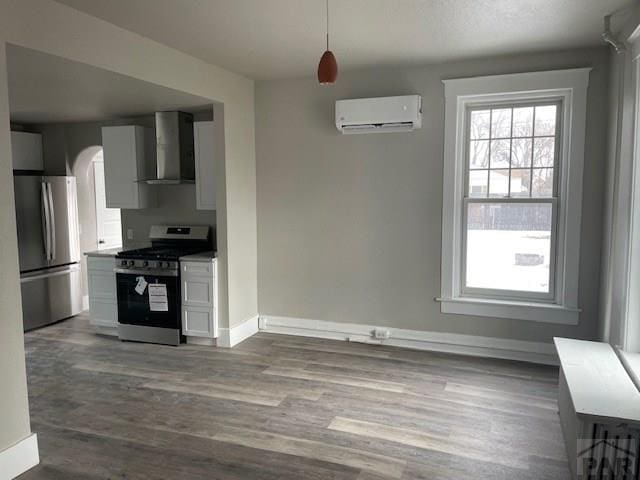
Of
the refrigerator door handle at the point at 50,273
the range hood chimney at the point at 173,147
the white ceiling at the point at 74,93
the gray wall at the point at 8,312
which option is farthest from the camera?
the refrigerator door handle at the point at 50,273

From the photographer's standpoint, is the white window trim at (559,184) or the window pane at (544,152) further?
the window pane at (544,152)

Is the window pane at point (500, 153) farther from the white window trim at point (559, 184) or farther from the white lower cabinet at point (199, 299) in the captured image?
the white lower cabinet at point (199, 299)

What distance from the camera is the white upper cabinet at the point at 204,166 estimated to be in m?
5.00

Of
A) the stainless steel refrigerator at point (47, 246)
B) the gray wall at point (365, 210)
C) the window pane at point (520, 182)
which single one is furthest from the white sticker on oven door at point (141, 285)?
the window pane at point (520, 182)

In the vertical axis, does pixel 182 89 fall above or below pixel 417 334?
above

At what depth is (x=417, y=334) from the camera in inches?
187

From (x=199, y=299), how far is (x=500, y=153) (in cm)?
319

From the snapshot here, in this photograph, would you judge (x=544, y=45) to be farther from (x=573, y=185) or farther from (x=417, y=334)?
(x=417, y=334)

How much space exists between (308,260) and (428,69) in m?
2.20

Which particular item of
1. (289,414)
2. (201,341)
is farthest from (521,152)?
(201,341)

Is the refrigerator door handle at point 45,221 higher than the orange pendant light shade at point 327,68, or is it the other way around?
the orange pendant light shade at point 327,68

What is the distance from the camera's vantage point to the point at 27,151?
19.6 feet

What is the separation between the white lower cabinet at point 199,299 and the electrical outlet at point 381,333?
1590 mm

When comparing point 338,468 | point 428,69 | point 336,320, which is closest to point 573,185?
point 428,69
